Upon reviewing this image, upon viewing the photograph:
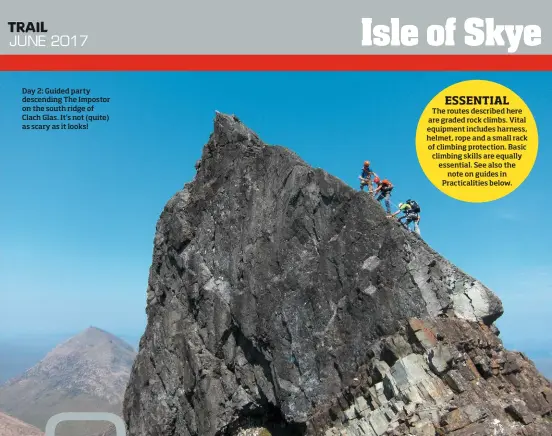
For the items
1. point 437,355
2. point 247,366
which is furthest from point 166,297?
point 437,355

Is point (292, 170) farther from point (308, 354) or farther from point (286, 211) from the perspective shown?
point (308, 354)

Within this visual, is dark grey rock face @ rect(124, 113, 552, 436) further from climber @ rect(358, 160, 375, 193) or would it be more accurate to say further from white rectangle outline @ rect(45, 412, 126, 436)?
white rectangle outline @ rect(45, 412, 126, 436)

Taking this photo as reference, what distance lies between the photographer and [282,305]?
47125 millimetres

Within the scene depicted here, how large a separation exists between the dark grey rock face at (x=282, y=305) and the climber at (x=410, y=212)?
1603 mm

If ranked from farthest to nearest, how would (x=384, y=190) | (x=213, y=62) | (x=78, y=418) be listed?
(x=384, y=190) < (x=213, y=62) < (x=78, y=418)

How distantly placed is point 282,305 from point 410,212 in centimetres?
1523

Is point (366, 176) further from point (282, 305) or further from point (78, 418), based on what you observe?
point (78, 418)

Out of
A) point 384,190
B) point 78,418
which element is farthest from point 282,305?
point 78,418

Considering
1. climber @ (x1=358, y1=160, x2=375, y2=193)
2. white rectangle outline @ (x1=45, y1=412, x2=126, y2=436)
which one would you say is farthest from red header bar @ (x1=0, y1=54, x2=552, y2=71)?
white rectangle outline @ (x1=45, y1=412, x2=126, y2=436)

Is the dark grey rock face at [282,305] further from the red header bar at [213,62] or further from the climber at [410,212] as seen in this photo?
the red header bar at [213,62]

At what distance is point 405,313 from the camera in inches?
1521

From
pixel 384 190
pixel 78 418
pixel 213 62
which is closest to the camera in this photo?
pixel 78 418

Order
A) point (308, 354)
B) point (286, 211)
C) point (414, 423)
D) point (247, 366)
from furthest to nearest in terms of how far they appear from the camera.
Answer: point (247, 366) < point (286, 211) < point (308, 354) < point (414, 423)

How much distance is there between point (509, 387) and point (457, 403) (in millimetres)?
6091
